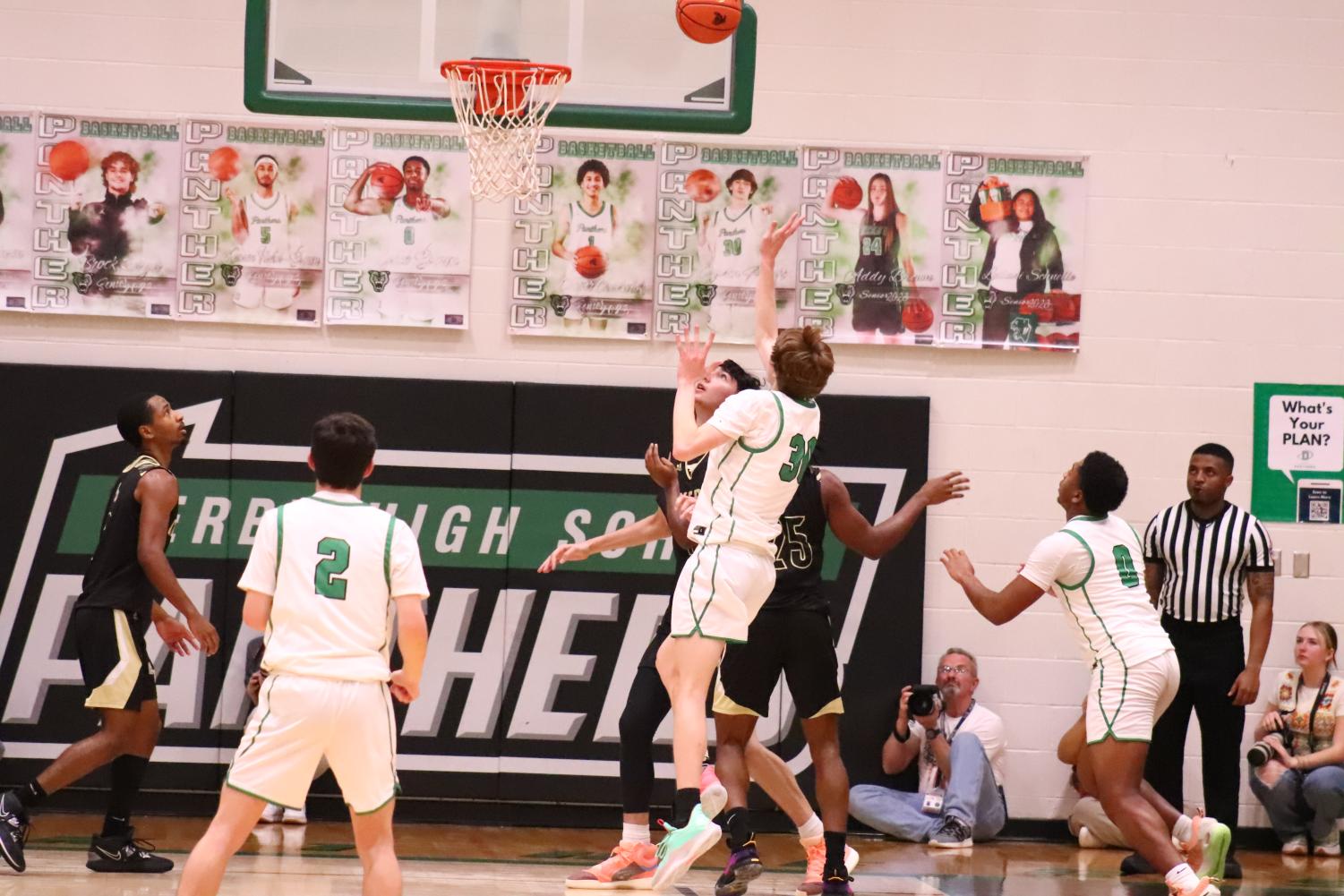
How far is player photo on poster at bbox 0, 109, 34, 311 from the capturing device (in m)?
9.28

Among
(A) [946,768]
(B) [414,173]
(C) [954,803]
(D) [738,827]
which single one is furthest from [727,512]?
(B) [414,173]

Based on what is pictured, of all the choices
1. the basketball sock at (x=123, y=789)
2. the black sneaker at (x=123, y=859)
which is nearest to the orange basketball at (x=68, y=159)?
the basketball sock at (x=123, y=789)

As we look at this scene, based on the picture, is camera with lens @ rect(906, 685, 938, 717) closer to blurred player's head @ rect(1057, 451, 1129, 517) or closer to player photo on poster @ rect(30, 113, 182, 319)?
blurred player's head @ rect(1057, 451, 1129, 517)

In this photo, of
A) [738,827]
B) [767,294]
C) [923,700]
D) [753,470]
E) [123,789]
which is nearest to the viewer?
[753,470]

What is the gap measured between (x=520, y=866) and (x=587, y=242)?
366 centimetres

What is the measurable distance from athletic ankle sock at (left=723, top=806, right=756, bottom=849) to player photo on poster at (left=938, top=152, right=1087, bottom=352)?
404cm

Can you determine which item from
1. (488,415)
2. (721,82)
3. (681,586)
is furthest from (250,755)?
(488,415)

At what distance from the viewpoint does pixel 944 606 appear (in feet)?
30.9

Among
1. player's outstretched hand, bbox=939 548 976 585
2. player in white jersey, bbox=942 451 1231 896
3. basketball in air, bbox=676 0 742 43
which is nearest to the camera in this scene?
player in white jersey, bbox=942 451 1231 896

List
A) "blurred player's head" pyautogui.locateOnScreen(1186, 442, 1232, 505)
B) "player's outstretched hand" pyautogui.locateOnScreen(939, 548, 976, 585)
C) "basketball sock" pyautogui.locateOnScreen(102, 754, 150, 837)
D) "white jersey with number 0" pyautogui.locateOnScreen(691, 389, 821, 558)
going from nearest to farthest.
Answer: "white jersey with number 0" pyautogui.locateOnScreen(691, 389, 821, 558), "player's outstretched hand" pyautogui.locateOnScreen(939, 548, 976, 585), "basketball sock" pyautogui.locateOnScreen(102, 754, 150, 837), "blurred player's head" pyautogui.locateOnScreen(1186, 442, 1232, 505)

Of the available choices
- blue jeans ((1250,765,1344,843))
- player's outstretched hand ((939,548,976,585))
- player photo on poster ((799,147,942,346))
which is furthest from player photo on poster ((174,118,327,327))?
blue jeans ((1250,765,1344,843))

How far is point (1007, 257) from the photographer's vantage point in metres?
9.52

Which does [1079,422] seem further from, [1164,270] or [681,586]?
[681,586]

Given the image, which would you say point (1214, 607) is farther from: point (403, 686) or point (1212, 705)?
point (403, 686)
